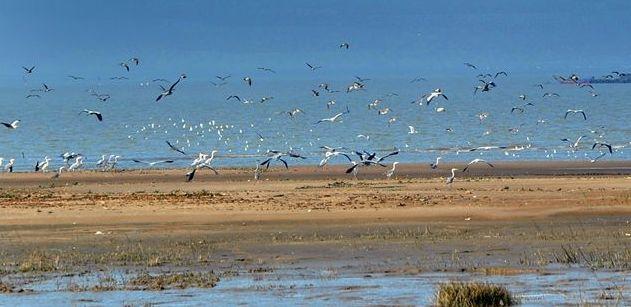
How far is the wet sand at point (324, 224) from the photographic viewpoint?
804 inches

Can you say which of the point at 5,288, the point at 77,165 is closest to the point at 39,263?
the point at 5,288

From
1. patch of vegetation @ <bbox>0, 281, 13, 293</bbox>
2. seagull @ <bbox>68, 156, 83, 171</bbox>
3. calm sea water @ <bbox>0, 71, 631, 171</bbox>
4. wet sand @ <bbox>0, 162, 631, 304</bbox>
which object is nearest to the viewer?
patch of vegetation @ <bbox>0, 281, 13, 293</bbox>

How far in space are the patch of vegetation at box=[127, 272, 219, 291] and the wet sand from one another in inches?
33.6

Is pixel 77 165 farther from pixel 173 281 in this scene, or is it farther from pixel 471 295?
pixel 471 295

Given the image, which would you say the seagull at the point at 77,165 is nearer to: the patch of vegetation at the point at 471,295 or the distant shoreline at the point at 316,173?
the distant shoreline at the point at 316,173

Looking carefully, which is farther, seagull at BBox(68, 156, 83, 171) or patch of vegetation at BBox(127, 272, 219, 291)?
seagull at BBox(68, 156, 83, 171)

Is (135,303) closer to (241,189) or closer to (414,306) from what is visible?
(414,306)

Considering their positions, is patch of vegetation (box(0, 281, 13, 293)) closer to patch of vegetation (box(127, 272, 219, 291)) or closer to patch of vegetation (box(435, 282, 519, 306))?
patch of vegetation (box(127, 272, 219, 291))

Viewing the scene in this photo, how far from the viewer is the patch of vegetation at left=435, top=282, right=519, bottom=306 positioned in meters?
15.7

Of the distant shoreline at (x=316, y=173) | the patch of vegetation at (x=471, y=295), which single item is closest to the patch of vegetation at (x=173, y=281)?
the patch of vegetation at (x=471, y=295)

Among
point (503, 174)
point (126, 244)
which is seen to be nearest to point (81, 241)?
point (126, 244)

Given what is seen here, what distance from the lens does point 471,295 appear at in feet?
51.7

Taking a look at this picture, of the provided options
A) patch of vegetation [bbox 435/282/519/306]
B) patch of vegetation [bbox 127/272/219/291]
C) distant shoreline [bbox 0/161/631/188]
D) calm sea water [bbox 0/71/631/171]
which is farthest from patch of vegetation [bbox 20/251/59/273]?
calm sea water [bbox 0/71/631/171]

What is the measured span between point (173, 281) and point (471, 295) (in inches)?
171
